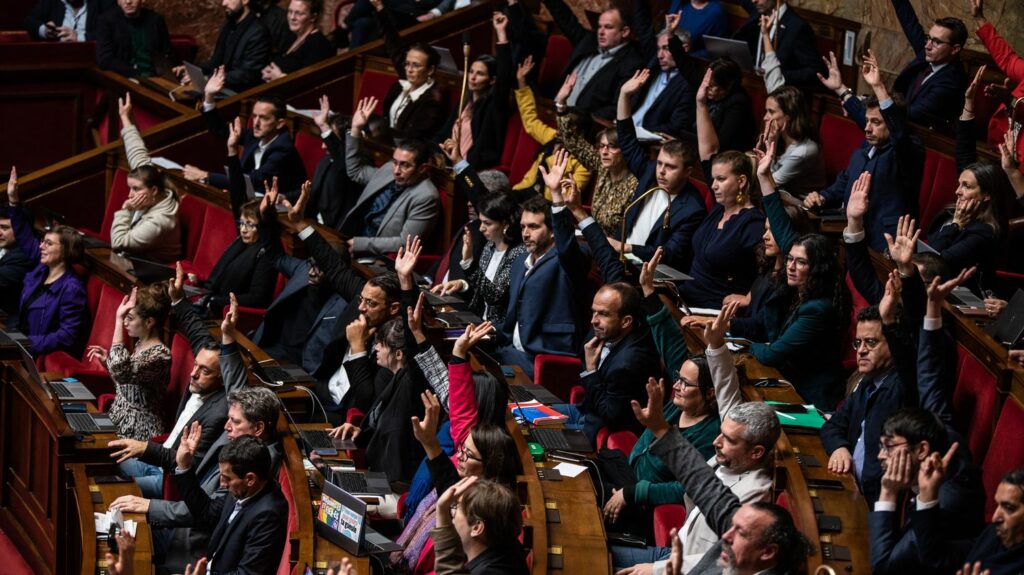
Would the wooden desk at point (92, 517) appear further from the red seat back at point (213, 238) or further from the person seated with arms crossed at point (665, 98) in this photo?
the person seated with arms crossed at point (665, 98)

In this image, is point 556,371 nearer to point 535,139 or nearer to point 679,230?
point 679,230

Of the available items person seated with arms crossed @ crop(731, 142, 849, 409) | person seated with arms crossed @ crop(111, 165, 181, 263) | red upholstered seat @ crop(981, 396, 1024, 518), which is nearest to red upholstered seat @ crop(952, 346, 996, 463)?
red upholstered seat @ crop(981, 396, 1024, 518)

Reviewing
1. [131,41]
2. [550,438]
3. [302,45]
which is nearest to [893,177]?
[550,438]

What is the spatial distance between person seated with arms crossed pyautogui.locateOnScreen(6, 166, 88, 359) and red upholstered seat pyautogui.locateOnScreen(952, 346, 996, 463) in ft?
6.70

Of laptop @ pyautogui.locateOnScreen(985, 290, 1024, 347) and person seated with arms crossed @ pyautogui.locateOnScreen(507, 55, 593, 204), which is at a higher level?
laptop @ pyautogui.locateOnScreen(985, 290, 1024, 347)

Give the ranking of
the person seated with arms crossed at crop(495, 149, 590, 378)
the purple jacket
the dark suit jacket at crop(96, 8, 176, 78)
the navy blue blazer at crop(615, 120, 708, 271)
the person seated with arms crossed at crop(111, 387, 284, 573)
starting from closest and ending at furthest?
the person seated with arms crossed at crop(111, 387, 284, 573), the person seated with arms crossed at crop(495, 149, 590, 378), the navy blue blazer at crop(615, 120, 708, 271), the purple jacket, the dark suit jacket at crop(96, 8, 176, 78)

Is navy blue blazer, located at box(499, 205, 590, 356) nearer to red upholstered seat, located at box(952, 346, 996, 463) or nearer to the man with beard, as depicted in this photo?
red upholstered seat, located at box(952, 346, 996, 463)

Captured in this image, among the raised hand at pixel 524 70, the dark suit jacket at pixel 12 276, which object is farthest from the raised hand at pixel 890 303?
the dark suit jacket at pixel 12 276

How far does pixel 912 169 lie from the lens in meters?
3.06

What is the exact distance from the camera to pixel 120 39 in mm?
4902

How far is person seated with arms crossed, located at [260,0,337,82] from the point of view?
4723 mm

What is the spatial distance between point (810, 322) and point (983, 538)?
2.45 ft

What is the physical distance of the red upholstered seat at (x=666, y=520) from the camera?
2254mm

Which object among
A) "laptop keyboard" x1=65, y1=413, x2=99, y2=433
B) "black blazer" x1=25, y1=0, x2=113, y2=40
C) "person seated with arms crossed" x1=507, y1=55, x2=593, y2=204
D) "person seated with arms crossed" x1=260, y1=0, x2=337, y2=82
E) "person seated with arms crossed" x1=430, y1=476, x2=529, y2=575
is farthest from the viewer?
"black blazer" x1=25, y1=0, x2=113, y2=40
